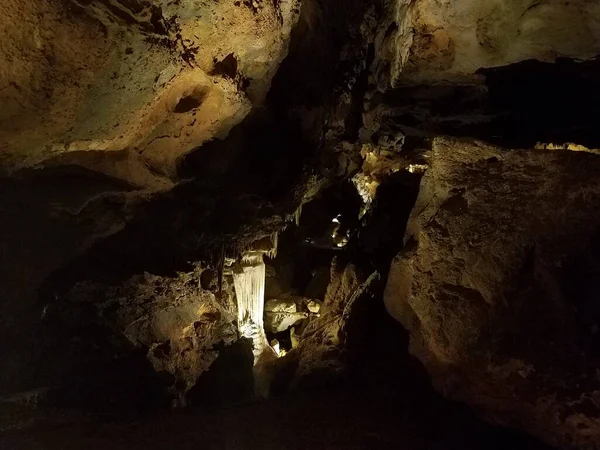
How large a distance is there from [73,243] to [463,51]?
13.1 ft

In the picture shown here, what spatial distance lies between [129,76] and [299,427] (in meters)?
2.95

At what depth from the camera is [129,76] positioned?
3.83 m

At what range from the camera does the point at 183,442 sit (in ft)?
12.2

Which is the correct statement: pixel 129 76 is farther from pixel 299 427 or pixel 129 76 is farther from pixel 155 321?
pixel 299 427

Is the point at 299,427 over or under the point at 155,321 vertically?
under

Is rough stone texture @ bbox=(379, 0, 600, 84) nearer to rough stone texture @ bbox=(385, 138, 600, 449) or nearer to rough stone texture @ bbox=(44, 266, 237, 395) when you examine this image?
rough stone texture @ bbox=(385, 138, 600, 449)

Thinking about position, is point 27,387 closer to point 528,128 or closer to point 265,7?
point 265,7

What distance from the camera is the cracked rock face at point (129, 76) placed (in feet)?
11.0

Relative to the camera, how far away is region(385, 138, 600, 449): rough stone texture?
3.14 metres

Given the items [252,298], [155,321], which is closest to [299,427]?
[155,321]

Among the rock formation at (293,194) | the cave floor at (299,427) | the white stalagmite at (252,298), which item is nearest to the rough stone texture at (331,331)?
the rock formation at (293,194)

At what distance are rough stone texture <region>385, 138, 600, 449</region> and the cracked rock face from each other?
6.63 ft

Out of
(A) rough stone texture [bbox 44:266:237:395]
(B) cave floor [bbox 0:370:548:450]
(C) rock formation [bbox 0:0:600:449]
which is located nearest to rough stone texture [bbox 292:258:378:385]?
(C) rock formation [bbox 0:0:600:449]

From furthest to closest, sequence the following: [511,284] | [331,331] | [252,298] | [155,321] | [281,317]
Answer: [281,317]
[252,298]
[331,331]
[155,321]
[511,284]
